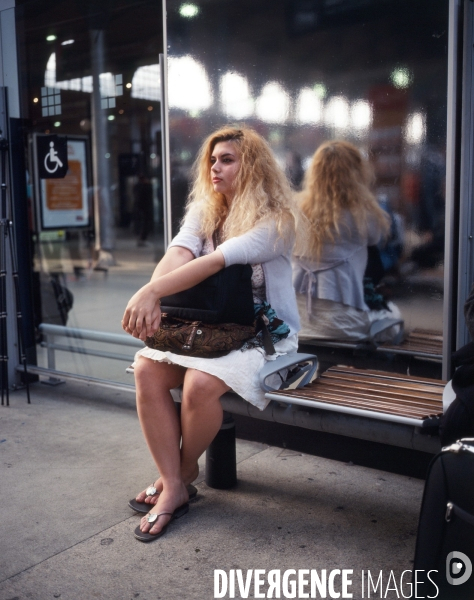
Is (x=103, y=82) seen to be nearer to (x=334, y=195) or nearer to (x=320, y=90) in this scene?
(x=320, y=90)

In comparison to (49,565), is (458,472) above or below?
above

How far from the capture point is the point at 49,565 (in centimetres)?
266

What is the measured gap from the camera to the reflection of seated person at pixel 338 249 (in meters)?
4.01

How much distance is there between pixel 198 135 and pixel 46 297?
2.05 m

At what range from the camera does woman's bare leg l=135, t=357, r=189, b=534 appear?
3.03m

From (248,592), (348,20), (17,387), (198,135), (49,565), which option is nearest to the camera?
(248,592)

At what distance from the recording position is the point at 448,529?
2.10 meters

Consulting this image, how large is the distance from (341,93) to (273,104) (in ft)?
1.44

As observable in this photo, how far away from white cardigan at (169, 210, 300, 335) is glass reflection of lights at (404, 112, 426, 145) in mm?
935

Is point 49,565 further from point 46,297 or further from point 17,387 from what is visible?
point 46,297

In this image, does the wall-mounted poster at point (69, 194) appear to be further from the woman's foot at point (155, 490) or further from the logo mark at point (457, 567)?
the logo mark at point (457, 567)

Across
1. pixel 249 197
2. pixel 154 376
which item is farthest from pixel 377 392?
pixel 249 197

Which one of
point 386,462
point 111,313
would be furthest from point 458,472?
point 111,313

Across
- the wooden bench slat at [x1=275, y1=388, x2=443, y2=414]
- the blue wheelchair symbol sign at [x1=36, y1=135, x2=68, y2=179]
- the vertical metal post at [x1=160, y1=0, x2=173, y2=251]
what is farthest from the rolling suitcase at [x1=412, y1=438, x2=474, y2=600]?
the blue wheelchair symbol sign at [x1=36, y1=135, x2=68, y2=179]
